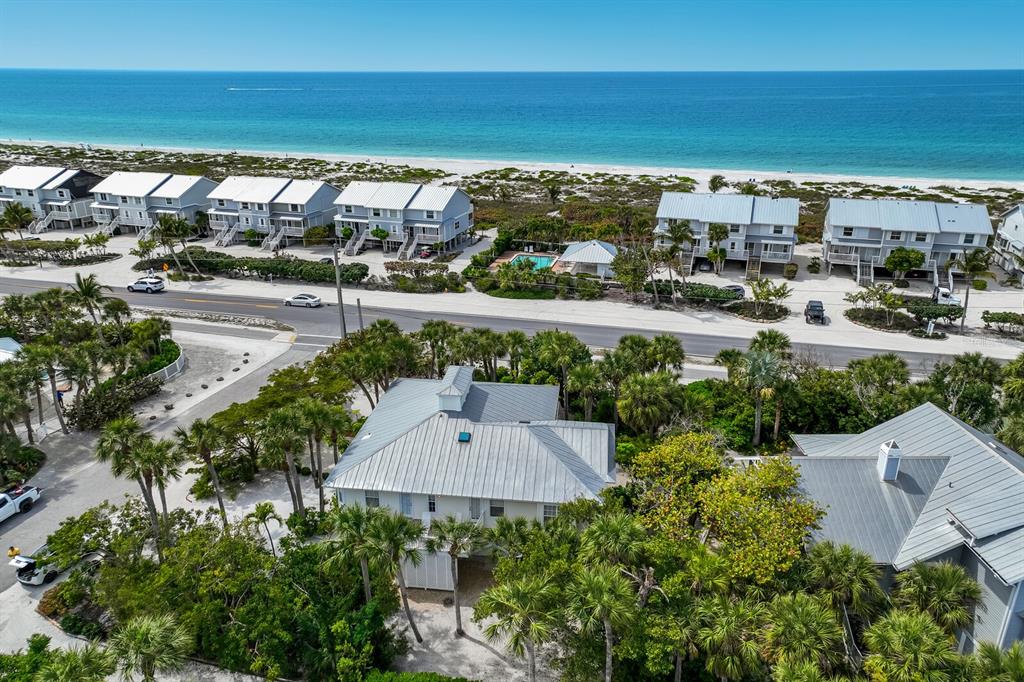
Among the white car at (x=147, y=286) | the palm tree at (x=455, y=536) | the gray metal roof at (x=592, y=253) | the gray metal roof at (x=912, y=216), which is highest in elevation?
the gray metal roof at (x=912, y=216)

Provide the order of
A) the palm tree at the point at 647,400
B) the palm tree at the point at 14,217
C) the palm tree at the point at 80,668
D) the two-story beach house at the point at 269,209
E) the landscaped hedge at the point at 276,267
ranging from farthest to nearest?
the two-story beach house at the point at 269,209 < the palm tree at the point at 14,217 < the landscaped hedge at the point at 276,267 < the palm tree at the point at 647,400 < the palm tree at the point at 80,668

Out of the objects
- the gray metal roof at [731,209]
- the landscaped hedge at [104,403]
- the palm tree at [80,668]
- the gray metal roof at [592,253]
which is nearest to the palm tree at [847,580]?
the palm tree at [80,668]

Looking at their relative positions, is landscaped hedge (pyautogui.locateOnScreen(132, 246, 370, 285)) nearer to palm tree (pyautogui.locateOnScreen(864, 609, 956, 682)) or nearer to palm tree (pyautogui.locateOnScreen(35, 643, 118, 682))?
palm tree (pyautogui.locateOnScreen(35, 643, 118, 682))

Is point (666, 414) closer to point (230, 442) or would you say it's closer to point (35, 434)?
point (230, 442)

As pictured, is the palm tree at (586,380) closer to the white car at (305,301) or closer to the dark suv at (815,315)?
the dark suv at (815,315)

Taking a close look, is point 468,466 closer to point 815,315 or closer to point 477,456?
point 477,456

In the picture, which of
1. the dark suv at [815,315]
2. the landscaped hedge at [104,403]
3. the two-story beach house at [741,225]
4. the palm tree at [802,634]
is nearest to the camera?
the palm tree at [802,634]

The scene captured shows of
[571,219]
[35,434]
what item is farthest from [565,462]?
[571,219]
